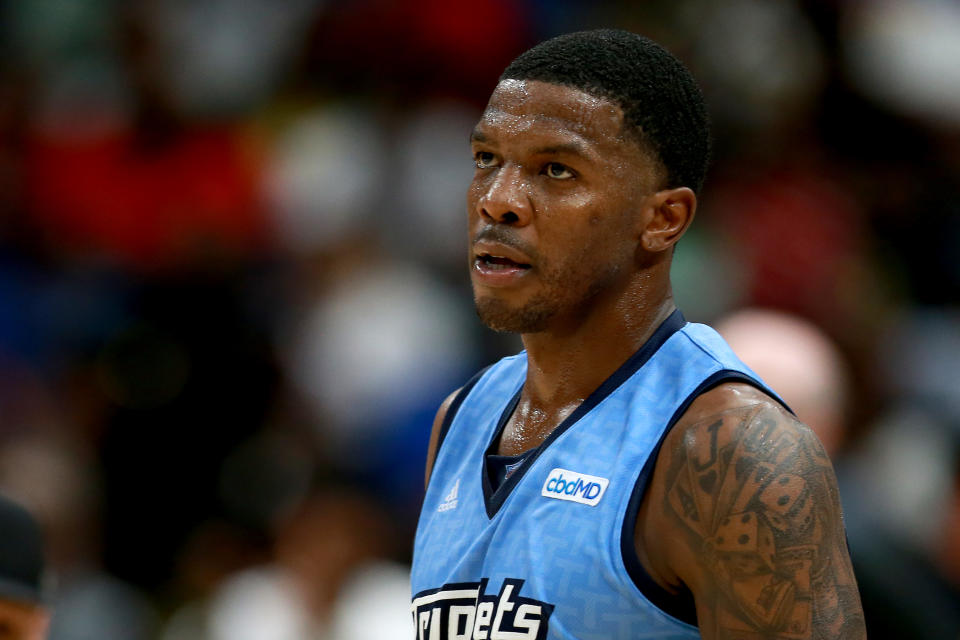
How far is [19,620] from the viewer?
2918 mm

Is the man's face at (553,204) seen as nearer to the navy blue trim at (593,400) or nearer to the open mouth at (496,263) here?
the open mouth at (496,263)

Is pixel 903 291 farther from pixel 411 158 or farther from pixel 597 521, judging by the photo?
pixel 597 521

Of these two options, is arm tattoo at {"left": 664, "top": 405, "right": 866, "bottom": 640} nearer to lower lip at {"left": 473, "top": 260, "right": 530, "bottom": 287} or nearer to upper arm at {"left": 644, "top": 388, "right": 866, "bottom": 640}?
upper arm at {"left": 644, "top": 388, "right": 866, "bottom": 640}

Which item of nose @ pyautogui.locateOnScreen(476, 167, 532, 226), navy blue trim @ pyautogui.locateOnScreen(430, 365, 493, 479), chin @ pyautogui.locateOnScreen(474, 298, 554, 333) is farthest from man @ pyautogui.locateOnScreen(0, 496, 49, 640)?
nose @ pyautogui.locateOnScreen(476, 167, 532, 226)

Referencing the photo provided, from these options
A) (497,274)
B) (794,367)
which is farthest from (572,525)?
(794,367)

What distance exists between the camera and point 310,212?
A: 26.0 ft

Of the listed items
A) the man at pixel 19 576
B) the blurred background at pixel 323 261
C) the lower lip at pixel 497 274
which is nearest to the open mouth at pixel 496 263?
the lower lip at pixel 497 274

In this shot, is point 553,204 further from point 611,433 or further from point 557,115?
point 611,433

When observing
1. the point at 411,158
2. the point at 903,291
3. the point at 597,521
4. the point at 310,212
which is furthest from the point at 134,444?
the point at 597,521

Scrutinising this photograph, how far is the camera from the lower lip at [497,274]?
2879 mm

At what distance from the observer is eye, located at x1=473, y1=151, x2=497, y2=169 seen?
2982 millimetres

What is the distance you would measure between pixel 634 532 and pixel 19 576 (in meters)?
1.33

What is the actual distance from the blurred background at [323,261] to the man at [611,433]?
3.27 metres

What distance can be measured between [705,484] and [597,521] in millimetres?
241
